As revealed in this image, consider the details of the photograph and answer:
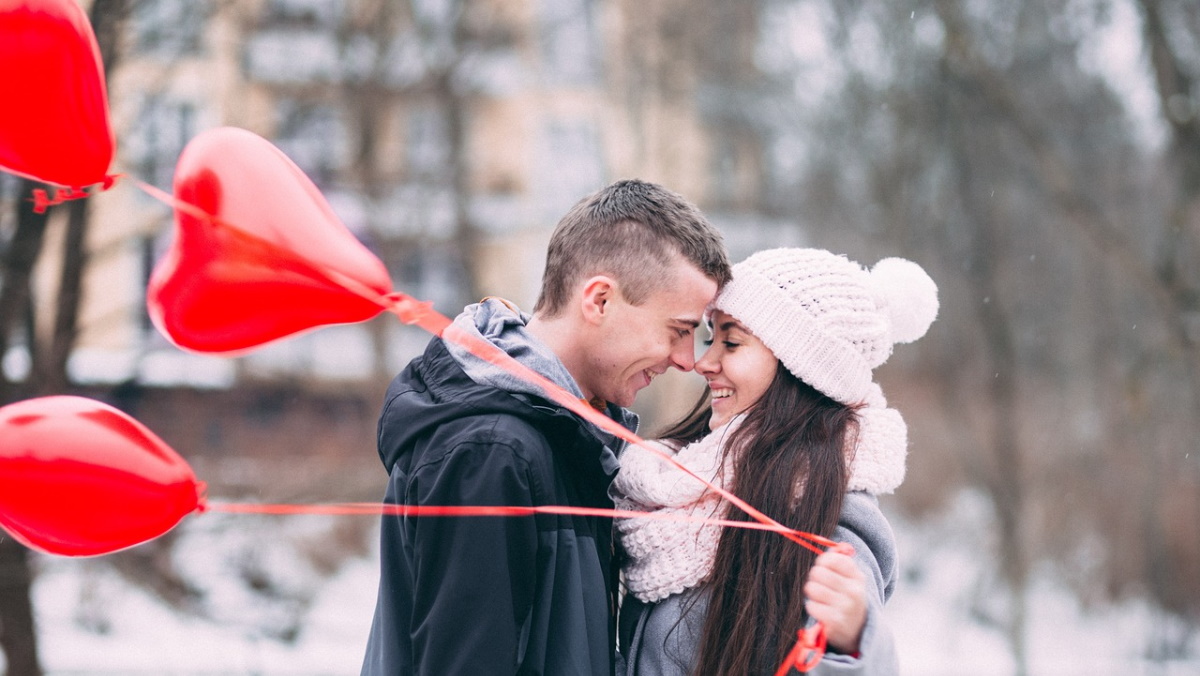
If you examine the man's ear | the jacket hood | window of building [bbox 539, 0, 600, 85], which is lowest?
the jacket hood

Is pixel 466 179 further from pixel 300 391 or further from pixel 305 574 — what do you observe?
pixel 305 574

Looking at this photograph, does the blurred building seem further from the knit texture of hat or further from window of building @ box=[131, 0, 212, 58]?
the knit texture of hat

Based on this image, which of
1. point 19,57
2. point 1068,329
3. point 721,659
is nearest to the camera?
A: point 19,57

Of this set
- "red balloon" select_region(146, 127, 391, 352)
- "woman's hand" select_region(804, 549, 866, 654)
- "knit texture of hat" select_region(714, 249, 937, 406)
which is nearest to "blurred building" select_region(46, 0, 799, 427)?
"red balloon" select_region(146, 127, 391, 352)

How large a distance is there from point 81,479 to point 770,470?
1286 mm

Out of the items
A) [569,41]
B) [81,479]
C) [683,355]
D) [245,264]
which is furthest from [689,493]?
[569,41]

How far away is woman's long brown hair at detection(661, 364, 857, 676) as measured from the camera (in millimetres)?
1987

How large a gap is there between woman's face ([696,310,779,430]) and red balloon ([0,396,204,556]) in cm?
109

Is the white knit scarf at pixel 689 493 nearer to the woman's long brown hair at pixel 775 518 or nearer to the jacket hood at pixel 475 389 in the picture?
the woman's long brown hair at pixel 775 518

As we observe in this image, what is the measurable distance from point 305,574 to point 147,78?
3.75 m

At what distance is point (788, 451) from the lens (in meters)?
2.10

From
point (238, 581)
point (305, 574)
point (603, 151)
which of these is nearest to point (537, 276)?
point (603, 151)

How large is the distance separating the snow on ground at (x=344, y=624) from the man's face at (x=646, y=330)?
3648 millimetres

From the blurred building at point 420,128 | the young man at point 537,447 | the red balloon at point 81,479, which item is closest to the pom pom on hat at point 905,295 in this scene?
the young man at point 537,447
